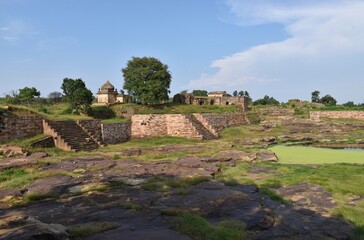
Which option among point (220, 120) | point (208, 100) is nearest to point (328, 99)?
point (208, 100)

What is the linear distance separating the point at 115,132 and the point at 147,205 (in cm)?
1956

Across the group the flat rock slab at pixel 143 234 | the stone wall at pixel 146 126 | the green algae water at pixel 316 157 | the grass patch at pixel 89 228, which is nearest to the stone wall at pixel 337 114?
the stone wall at pixel 146 126

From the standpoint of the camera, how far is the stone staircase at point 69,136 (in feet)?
71.0

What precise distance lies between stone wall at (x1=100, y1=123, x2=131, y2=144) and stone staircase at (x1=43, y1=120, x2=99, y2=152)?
218 cm

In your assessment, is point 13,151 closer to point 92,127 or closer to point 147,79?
point 92,127

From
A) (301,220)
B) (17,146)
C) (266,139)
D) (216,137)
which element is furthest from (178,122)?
(301,220)

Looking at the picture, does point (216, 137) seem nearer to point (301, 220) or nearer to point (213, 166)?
point (213, 166)

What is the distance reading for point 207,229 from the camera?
6.45 meters

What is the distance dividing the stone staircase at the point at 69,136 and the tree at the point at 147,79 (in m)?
14.0

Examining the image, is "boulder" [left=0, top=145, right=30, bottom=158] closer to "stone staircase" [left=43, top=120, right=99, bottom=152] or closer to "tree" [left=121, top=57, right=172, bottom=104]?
"stone staircase" [left=43, top=120, right=99, bottom=152]

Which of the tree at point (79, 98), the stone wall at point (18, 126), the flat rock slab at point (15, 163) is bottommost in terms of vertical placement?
the flat rock slab at point (15, 163)

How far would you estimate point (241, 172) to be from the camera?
13703 mm

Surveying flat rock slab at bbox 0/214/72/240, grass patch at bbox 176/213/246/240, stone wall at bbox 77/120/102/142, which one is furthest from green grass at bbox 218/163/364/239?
stone wall at bbox 77/120/102/142

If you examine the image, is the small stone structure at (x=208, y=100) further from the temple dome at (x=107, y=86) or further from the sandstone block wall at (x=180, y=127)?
the sandstone block wall at (x=180, y=127)
